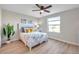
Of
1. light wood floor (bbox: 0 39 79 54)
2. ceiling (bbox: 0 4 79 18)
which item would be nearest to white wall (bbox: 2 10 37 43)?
ceiling (bbox: 0 4 79 18)

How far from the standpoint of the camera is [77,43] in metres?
2.61

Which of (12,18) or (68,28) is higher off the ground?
(12,18)

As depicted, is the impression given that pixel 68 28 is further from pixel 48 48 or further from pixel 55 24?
pixel 48 48

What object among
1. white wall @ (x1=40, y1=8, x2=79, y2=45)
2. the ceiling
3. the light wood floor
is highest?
the ceiling

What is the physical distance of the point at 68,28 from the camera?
8.92 feet

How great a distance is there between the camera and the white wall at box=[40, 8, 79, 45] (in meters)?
2.63

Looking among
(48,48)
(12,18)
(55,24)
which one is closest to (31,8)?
(12,18)

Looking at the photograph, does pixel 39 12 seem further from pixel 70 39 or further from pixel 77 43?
pixel 77 43

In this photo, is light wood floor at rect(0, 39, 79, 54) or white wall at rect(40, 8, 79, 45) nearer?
light wood floor at rect(0, 39, 79, 54)

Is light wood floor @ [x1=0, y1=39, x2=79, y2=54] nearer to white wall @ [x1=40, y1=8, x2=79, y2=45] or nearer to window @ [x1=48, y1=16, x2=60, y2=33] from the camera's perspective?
white wall @ [x1=40, y1=8, x2=79, y2=45]

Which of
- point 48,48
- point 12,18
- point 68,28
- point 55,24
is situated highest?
point 12,18

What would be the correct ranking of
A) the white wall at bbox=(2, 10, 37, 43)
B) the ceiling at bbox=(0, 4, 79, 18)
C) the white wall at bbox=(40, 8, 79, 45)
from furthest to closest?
1. the white wall at bbox=(40, 8, 79, 45)
2. the white wall at bbox=(2, 10, 37, 43)
3. the ceiling at bbox=(0, 4, 79, 18)
